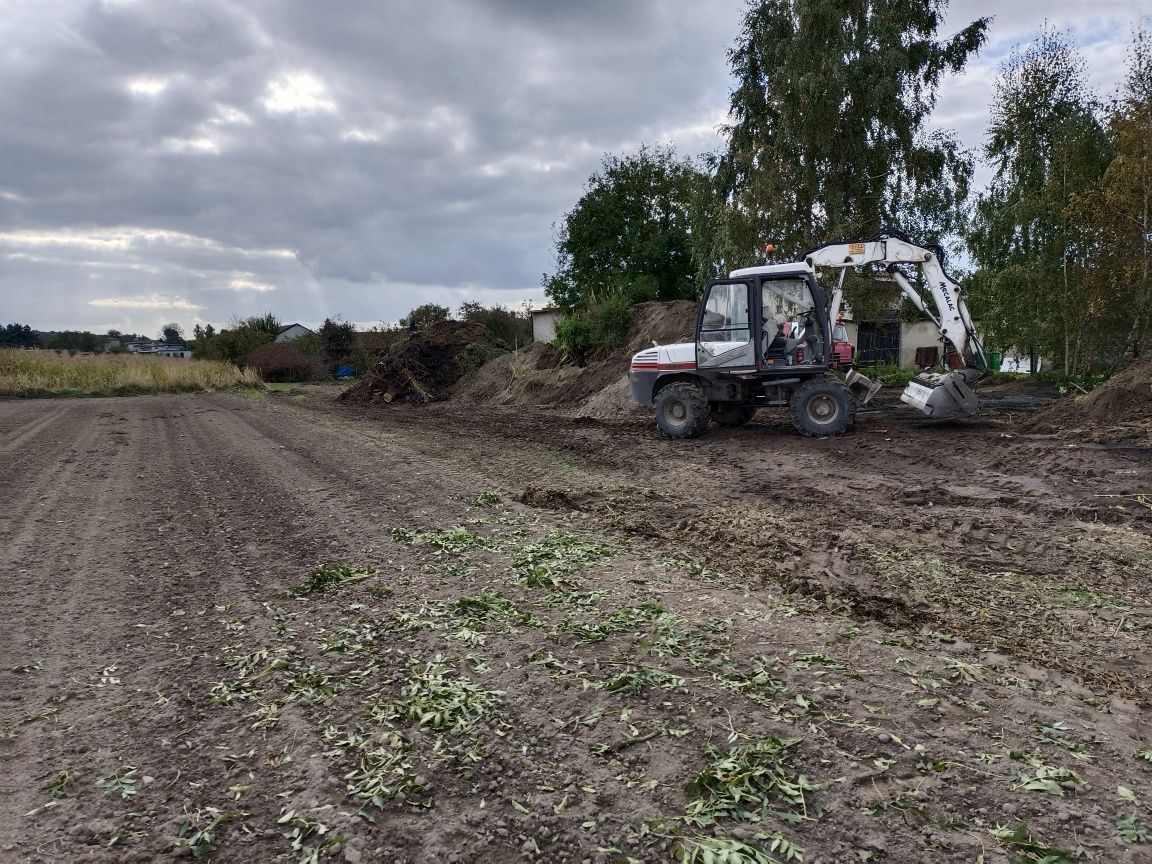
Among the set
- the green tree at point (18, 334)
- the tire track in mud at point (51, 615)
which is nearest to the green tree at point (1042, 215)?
the tire track in mud at point (51, 615)

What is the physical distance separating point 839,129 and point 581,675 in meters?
22.3

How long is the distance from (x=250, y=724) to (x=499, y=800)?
54.7 inches

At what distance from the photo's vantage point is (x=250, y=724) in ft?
11.6

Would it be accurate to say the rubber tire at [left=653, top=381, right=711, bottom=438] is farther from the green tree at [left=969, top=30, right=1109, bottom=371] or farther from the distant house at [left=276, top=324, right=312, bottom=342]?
the distant house at [left=276, top=324, right=312, bottom=342]

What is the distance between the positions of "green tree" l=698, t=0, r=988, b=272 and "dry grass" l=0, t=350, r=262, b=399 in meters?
22.3

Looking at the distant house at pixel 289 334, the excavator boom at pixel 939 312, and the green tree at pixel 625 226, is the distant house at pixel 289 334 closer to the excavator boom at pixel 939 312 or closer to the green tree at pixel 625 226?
the green tree at pixel 625 226

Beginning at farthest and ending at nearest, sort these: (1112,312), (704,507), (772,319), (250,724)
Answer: (1112,312) → (772,319) → (704,507) → (250,724)

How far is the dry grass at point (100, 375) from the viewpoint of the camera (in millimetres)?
28234

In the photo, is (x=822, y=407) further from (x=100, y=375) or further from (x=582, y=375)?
(x=100, y=375)

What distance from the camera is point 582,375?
2292 centimetres

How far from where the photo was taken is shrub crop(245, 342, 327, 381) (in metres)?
37.4

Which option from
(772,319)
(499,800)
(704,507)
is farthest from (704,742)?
(772,319)

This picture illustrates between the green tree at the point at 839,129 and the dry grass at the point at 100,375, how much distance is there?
2227cm

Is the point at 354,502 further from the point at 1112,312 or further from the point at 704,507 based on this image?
the point at 1112,312
